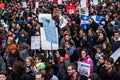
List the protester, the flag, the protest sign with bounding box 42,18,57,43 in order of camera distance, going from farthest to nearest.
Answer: the flag
the protest sign with bounding box 42,18,57,43
the protester

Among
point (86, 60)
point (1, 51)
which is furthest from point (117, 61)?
point (1, 51)

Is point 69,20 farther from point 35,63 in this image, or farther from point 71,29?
point 35,63

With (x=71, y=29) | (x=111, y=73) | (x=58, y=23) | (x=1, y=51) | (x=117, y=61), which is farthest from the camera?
(x=58, y=23)

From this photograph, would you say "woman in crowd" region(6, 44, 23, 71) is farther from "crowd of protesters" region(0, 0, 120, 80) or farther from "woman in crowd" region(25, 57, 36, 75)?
"woman in crowd" region(25, 57, 36, 75)

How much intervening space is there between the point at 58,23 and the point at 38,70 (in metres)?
6.52

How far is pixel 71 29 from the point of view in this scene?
13.2 m

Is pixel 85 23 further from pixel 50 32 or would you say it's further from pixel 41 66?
pixel 41 66

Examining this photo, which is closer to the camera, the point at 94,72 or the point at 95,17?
the point at 94,72

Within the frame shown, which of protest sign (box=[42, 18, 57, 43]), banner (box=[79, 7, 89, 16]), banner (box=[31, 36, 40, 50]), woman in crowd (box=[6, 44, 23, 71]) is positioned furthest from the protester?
banner (box=[79, 7, 89, 16])

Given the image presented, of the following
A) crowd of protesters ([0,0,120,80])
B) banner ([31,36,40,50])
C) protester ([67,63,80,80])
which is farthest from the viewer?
banner ([31,36,40,50])

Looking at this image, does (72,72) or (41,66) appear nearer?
(72,72)

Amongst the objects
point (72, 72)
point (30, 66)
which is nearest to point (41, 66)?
point (30, 66)

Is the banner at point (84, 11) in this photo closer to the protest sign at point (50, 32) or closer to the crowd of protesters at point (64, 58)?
the crowd of protesters at point (64, 58)

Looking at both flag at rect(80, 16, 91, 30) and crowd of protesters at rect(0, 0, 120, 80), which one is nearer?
crowd of protesters at rect(0, 0, 120, 80)
